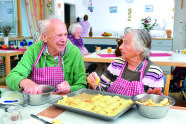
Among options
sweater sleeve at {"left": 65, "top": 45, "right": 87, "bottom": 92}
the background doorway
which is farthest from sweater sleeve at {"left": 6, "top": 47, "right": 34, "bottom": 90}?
the background doorway

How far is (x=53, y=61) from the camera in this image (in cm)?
176

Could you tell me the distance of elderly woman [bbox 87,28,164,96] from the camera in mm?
1559

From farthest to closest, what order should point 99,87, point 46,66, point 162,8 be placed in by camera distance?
point 162,8 < point 46,66 < point 99,87

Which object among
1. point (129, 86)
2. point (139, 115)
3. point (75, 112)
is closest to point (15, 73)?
point (75, 112)

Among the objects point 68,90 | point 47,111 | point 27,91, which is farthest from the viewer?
point 68,90

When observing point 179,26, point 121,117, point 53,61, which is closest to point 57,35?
point 53,61

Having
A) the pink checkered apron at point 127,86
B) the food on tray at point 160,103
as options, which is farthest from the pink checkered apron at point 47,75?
the food on tray at point 160,103

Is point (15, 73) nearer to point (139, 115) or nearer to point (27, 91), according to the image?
point (27, 91)

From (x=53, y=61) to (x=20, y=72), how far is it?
0.28 meters

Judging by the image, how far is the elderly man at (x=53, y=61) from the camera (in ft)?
5.56

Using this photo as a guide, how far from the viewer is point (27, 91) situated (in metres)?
1.27

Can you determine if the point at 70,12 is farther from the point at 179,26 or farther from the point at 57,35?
the point at 57,35

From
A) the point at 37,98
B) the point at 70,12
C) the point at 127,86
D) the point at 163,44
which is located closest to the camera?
the point at 37,98

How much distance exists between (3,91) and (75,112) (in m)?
0.69
